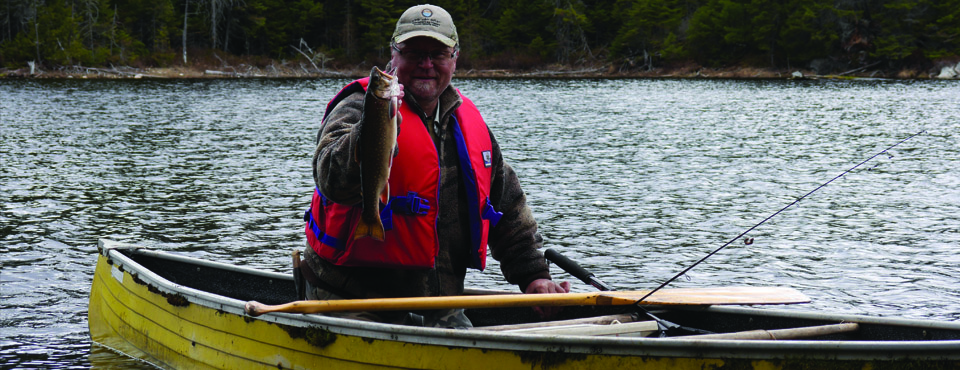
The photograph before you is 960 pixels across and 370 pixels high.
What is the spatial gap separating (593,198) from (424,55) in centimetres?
1155

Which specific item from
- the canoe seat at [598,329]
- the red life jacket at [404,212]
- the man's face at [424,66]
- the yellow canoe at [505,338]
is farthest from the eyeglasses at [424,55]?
the canoe seat at [598,329]

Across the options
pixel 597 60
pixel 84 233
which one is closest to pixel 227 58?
pixel 597 60

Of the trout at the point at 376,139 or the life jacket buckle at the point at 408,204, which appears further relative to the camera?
the life jacket buckle at the point at 408,204

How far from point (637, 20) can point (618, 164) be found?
196 ft

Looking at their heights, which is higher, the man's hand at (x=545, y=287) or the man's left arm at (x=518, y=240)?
the man's left arm at (x=518, y=240)

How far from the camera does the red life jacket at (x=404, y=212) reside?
409 centimetres

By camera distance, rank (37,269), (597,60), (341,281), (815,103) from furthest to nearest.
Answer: (597,60), (815,103), (37,269), (341,281)

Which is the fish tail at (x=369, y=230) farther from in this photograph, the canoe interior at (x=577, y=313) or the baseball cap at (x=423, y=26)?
the canoe interior at (x=577, y=313)

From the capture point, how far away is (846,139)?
25.1m

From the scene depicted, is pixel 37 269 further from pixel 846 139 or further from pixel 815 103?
pixel 815 103

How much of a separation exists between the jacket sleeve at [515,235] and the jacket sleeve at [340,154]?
46.4 inches

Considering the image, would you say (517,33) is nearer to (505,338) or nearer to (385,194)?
(505,338)

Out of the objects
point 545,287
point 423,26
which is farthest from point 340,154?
point 545,287

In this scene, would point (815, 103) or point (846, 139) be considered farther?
point (815, 103)
